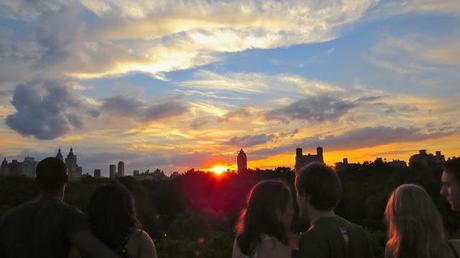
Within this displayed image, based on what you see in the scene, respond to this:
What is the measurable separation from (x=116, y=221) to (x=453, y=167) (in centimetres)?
259

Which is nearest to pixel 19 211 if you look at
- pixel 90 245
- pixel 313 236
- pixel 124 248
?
pixel 90 245

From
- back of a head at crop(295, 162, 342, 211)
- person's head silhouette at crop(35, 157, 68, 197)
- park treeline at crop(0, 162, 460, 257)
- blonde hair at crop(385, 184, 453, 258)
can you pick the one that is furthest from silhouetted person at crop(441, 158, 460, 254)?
park treeline at crop(0, 162, 460, 257)

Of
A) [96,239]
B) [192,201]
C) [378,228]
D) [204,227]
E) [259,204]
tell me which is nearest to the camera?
[96,239]

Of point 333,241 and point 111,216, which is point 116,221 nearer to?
point 111,216

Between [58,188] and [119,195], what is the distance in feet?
1.38

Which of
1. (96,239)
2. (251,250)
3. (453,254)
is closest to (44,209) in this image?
(96,239)

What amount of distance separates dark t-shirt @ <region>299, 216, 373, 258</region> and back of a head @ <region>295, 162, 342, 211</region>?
0.38 feet

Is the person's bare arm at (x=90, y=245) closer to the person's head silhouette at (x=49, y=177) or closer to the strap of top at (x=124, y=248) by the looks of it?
the strap of top at (x=124, y=248)

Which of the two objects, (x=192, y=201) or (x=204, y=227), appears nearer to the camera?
(x=204, y=227)

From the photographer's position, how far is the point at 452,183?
4.06 m

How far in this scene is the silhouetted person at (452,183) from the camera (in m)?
4.01

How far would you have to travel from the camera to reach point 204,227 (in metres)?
40.2

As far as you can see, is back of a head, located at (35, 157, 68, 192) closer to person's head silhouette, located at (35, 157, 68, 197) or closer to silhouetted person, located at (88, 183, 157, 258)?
person's head silhouette, located at (35, 157, 68, 197)

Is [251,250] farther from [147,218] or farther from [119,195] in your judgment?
[147,218]
